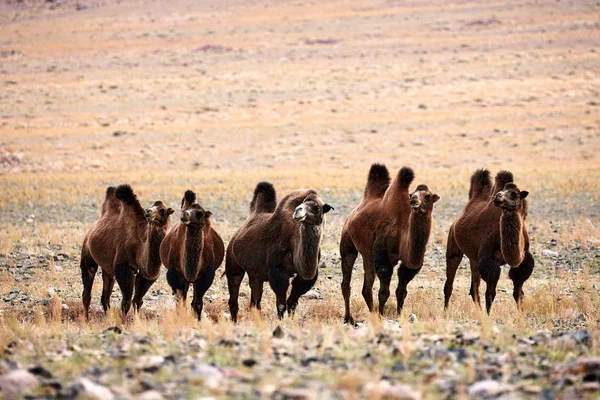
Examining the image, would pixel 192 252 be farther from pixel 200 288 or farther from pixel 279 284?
pixel 279 284

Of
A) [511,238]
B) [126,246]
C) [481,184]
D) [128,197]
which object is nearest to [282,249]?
[126,246]

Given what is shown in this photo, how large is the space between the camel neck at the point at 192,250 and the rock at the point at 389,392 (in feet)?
18.3

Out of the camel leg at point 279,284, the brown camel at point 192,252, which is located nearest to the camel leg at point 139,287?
the brown camel at point 192,252

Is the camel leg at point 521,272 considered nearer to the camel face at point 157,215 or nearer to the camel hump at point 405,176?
the camel hump at point 405,176

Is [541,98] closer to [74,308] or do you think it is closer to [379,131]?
[379,131]

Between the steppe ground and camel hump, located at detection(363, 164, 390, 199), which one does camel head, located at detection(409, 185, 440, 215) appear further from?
camel hump, located at detection(363, 164, 390, 199)

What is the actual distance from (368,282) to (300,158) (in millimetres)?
31824

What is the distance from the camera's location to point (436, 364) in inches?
294

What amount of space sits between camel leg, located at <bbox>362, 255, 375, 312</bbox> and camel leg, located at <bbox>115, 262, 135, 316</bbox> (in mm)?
3031

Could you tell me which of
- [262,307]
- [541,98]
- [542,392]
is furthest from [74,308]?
[541,98]

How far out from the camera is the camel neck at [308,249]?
11508 millimetres

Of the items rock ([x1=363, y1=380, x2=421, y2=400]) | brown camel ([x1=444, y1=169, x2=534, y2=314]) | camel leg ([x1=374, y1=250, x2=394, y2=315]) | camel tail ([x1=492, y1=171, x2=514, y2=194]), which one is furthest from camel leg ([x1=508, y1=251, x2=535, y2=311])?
rock ([x1=363, y1=380, x2=421, y2=400])

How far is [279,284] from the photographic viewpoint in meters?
11.9

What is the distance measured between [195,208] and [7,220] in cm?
1564
